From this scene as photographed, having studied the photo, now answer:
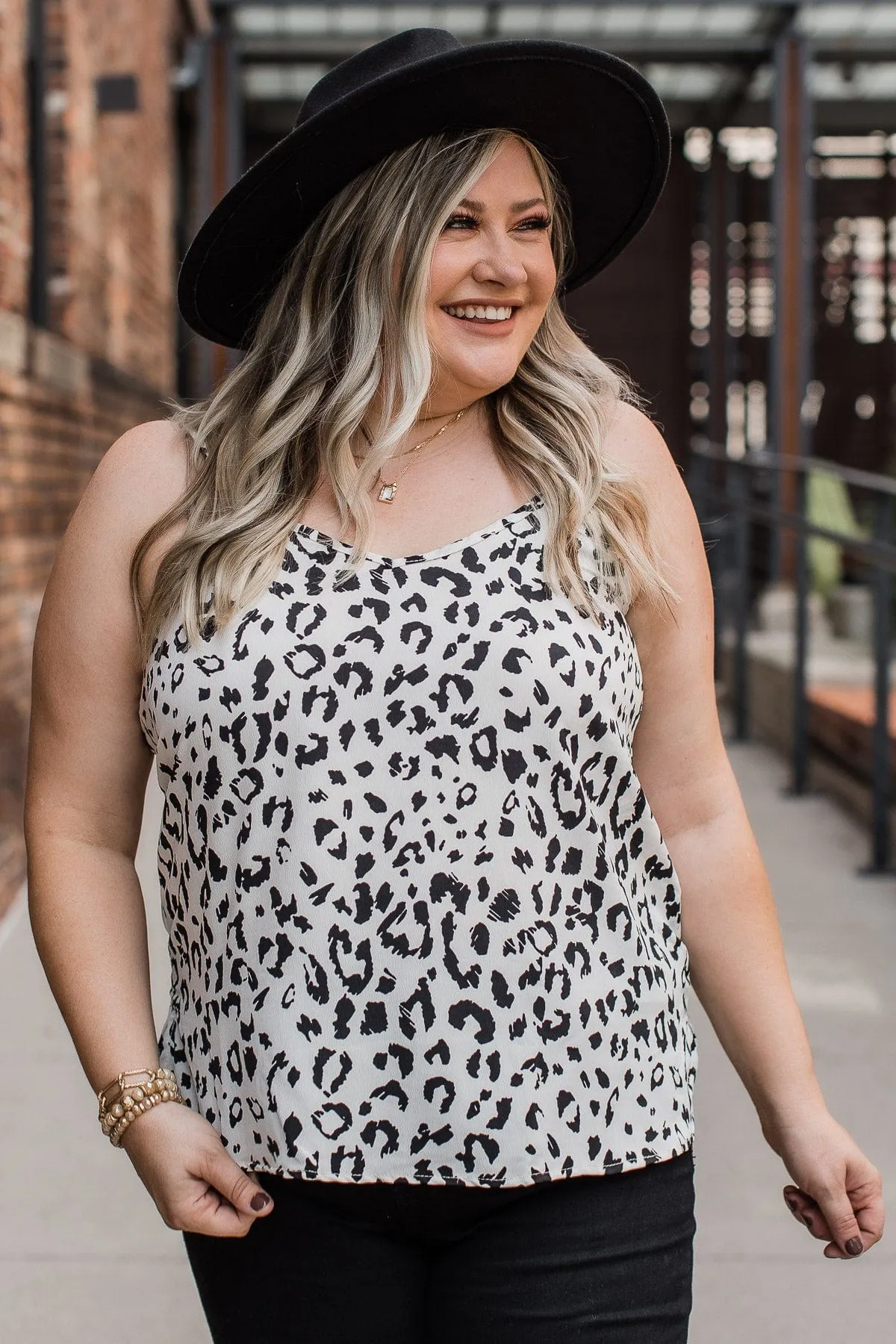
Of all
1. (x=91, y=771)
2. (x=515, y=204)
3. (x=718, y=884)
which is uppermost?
(x=515, y=204)

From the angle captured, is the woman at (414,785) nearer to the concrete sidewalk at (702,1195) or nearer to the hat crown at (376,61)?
the hat crown at (376,61)

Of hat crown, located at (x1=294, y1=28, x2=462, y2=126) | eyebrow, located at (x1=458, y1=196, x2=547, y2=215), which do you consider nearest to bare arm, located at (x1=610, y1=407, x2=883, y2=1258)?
eyebrow, located at (x1=458, y1=196, x2=547, y2=215)

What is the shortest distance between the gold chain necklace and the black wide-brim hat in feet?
0.80

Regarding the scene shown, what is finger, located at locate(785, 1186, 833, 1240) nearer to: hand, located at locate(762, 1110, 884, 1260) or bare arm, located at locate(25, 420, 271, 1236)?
hand, located at locate(762, 1110, 884, 1260)

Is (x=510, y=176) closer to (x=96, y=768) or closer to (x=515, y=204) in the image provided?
(x=515, y=204)

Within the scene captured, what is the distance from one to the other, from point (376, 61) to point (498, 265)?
0.26 m

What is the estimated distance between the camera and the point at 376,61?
61.6 inches

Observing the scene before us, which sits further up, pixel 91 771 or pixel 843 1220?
pixel 91 771

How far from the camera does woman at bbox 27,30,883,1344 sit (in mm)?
1336

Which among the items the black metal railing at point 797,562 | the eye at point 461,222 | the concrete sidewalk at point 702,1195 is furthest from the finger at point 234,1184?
the concrete sidewalk at point 702,1195

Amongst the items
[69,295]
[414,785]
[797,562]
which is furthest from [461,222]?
[797,562]

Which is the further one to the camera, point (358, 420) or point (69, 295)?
point (69, 295)

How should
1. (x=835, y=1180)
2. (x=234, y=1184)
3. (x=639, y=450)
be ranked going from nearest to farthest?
(x=234, y=1184) < (x=835, y=1180) < (x=639, y=450)

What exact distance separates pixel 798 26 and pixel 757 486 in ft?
10.0
